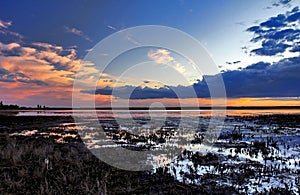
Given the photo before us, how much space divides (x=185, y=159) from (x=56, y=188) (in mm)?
6777

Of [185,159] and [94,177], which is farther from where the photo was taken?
[185,159]

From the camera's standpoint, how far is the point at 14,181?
27.2ft

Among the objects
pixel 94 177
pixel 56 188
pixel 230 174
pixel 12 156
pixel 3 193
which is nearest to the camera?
pixel 3 193

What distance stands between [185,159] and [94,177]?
17.4 feet

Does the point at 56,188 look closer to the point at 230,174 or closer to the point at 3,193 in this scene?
the point at 3,193

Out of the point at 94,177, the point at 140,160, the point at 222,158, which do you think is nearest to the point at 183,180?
the point at 94,177

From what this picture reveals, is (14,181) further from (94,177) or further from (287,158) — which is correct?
(287,158)

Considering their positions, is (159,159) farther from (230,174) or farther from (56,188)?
(56,188)

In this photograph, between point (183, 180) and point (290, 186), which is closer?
point (290, 186)

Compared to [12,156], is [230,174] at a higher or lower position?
lower

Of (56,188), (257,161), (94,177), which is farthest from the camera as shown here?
(257,161)

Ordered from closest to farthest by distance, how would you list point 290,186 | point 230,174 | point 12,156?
point 290,186, point 230,174, point 12,156

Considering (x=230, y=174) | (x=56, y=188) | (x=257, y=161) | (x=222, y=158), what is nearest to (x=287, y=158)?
(x=257, y=161)

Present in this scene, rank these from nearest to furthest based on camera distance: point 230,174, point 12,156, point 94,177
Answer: point 94,177 → point 230,174 → point 12,156
